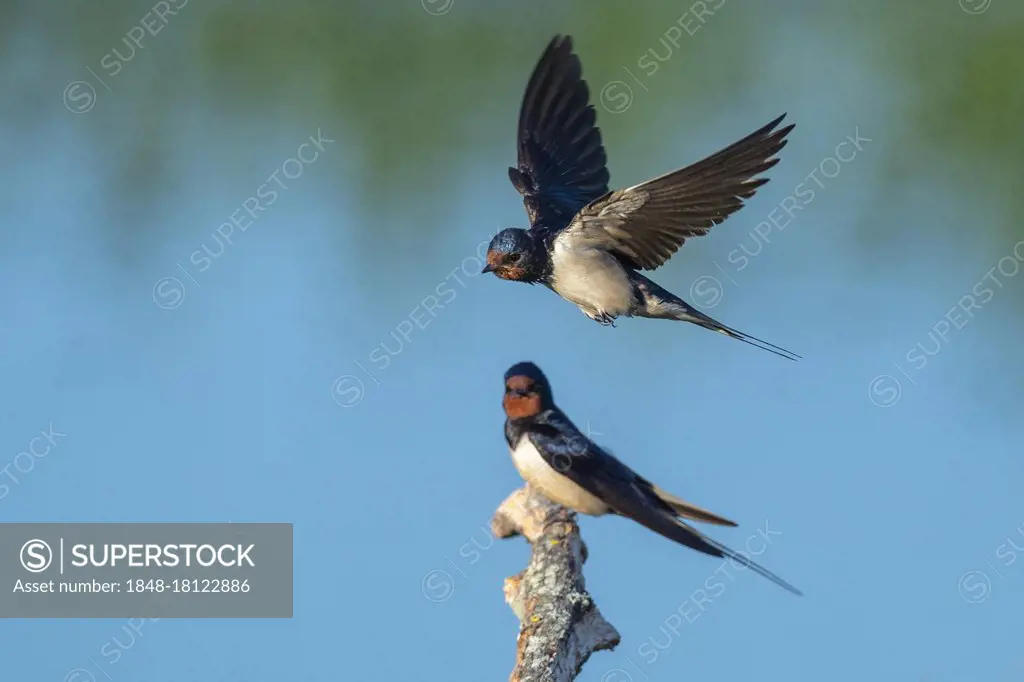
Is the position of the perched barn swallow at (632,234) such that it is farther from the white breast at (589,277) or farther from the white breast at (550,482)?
the white breast at (550,482)

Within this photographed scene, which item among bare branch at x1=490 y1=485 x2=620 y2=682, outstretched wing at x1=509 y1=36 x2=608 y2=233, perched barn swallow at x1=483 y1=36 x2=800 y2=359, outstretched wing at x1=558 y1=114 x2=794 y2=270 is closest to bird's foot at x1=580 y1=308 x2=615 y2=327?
perched barn swallow at x1=483 y1=36 x2=800 y2=359

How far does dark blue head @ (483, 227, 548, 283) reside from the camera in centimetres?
496

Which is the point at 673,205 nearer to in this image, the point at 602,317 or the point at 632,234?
the point at 632,234

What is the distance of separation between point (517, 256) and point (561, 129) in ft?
2.98

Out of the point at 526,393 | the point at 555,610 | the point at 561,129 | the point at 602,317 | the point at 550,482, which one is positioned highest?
the point at 561,129

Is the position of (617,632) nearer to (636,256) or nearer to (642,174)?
(636,256)

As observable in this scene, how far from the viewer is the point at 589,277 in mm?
5000

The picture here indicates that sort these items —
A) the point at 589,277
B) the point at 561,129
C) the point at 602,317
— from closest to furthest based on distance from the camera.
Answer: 1. the point at 589,277
2. the point at 602,317
3. the point at 561,129

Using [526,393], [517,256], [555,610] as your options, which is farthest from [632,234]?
[555,610]

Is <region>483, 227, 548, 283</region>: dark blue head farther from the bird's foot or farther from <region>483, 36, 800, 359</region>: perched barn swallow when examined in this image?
the bird's foot

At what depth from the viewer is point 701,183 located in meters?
4.82

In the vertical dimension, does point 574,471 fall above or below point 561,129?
below

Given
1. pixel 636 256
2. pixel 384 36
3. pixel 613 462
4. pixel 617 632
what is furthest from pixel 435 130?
pixel 617 632

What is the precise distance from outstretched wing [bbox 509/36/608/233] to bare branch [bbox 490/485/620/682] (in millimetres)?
1862
